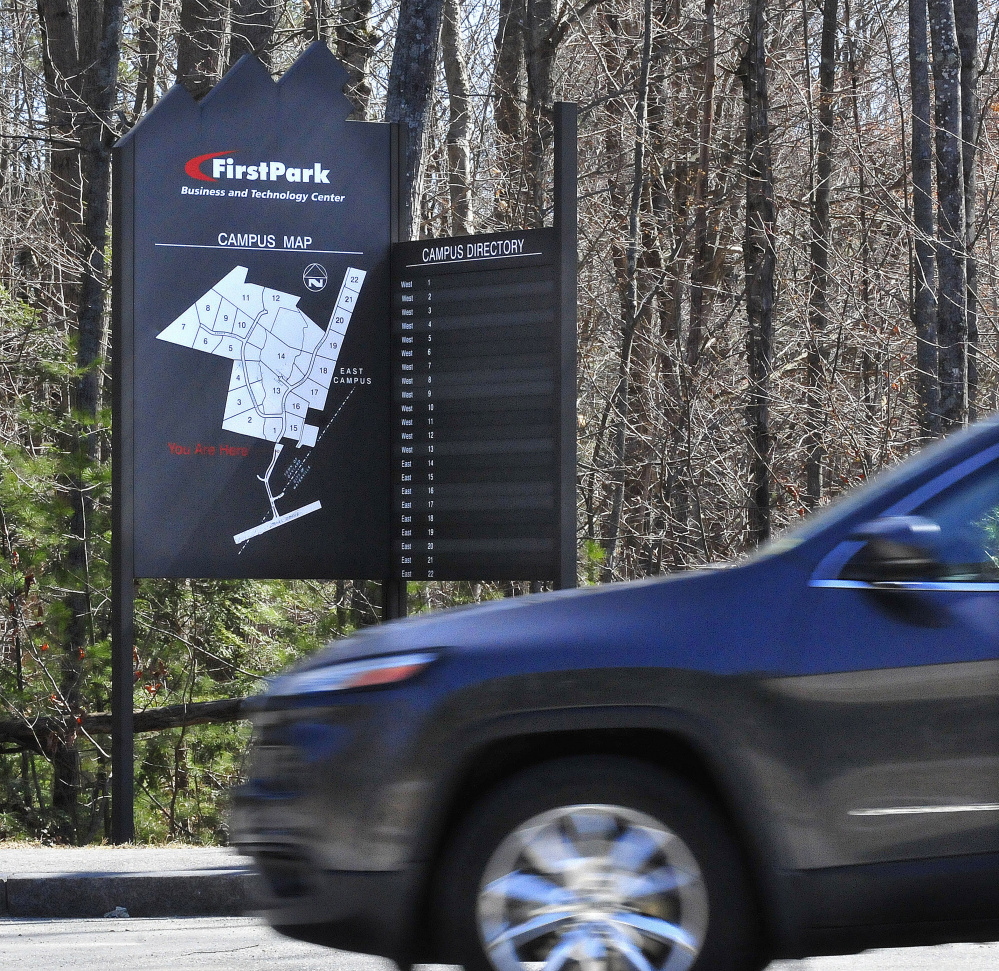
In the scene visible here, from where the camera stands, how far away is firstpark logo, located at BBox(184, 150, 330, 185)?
8.82 meters

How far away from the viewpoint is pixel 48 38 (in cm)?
1766

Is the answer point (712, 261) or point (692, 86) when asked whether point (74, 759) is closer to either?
point (712, 261)

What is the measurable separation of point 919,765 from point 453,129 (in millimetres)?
15887

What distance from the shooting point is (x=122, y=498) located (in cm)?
852

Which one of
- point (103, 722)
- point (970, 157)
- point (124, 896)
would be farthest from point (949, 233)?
point (124, 896)

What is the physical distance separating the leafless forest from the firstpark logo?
2362mm

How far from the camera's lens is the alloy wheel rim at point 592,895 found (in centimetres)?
379

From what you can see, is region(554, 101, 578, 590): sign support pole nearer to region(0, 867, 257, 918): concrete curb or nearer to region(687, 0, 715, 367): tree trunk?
region(0, 867, 257, 918): concrete curb

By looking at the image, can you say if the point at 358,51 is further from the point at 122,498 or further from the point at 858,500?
the point at 858,500

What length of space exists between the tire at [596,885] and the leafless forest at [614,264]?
818 cm

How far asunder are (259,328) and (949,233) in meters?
7.40

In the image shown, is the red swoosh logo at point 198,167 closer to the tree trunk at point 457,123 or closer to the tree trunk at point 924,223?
the tree trunk at point 924,223

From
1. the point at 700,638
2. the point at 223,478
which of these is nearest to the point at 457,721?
the point at 700,638

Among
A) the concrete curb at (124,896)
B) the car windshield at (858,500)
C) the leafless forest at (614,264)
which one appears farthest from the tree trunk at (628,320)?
the car windshield at (858,500)
